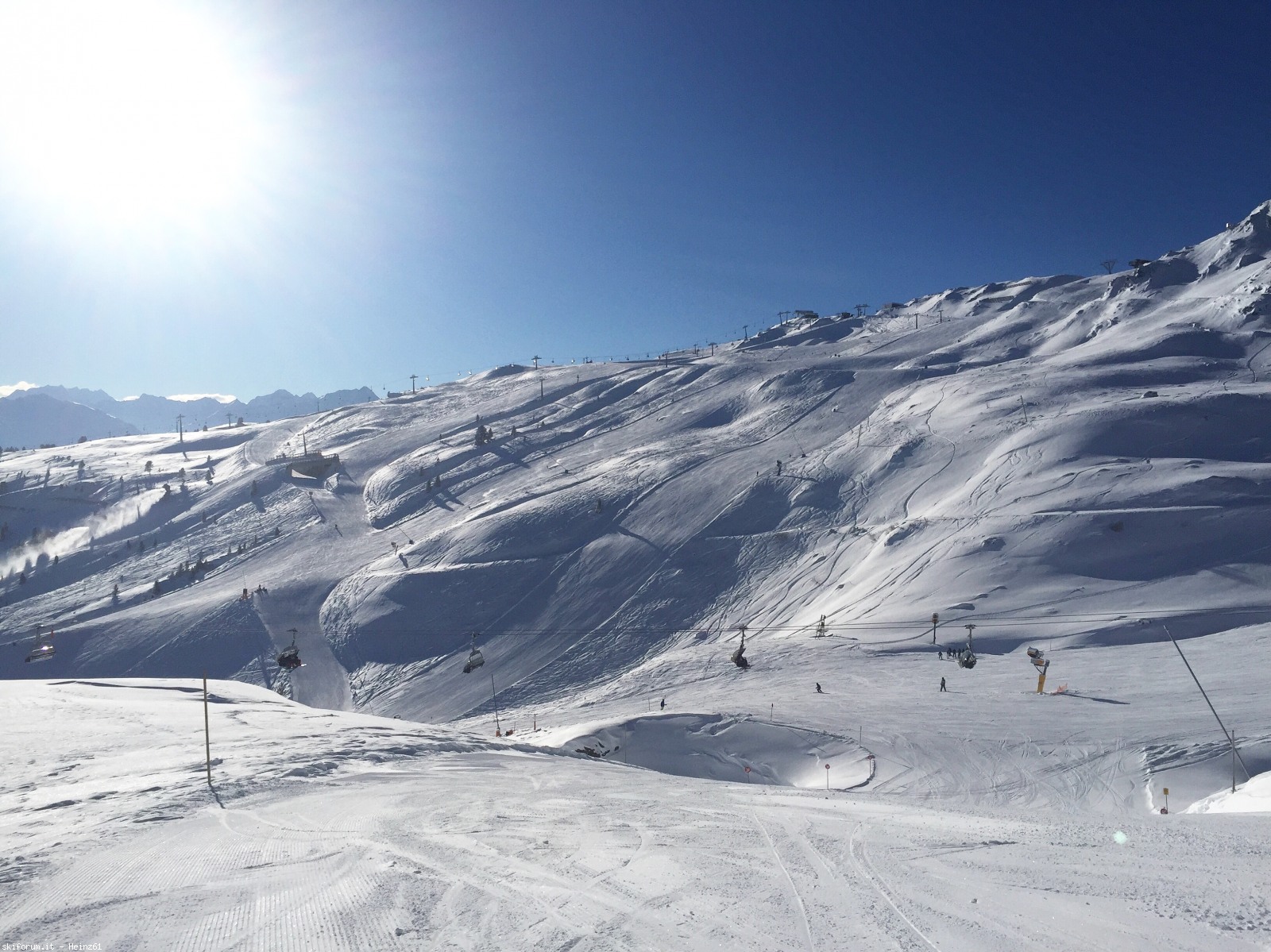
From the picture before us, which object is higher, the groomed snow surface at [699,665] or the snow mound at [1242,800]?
the groomed snow surface at [699,665]


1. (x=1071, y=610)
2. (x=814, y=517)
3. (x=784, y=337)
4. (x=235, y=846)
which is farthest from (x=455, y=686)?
(x=784, y=337)

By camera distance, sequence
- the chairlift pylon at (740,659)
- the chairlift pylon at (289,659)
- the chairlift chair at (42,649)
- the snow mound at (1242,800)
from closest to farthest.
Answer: the snow mound at (1242,800)
the chairlift pylon at (740,659)
the chairlift pylon at (289,659)
the chairlift chair at (42,649)

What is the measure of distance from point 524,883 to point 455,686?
32651mm

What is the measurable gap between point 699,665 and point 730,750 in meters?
11.6

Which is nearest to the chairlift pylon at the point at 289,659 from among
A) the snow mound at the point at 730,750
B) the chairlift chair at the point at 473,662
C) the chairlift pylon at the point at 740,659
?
the chairlift chair at the point at 473,662

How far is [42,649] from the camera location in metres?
45.8

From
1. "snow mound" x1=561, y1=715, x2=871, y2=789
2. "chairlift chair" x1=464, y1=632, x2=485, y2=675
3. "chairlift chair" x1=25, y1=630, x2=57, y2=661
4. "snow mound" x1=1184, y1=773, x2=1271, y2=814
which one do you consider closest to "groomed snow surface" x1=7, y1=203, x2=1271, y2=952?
"snow mound" x1=561, y1=715, x2=871, y2=789

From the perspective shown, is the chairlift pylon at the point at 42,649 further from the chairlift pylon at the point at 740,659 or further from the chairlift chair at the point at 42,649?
the chairlift pylon at the point at 740,659

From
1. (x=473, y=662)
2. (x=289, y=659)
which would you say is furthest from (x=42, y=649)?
(x=473, y=662)

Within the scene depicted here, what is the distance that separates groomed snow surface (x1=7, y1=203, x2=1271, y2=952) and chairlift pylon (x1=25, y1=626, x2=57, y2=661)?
3.02 ft

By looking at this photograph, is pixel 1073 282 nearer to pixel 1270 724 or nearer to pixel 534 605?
pixel 534 605

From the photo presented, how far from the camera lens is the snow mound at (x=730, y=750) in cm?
1992

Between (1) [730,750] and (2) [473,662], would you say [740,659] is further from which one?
(2) [473,662]

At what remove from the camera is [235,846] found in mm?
8117
